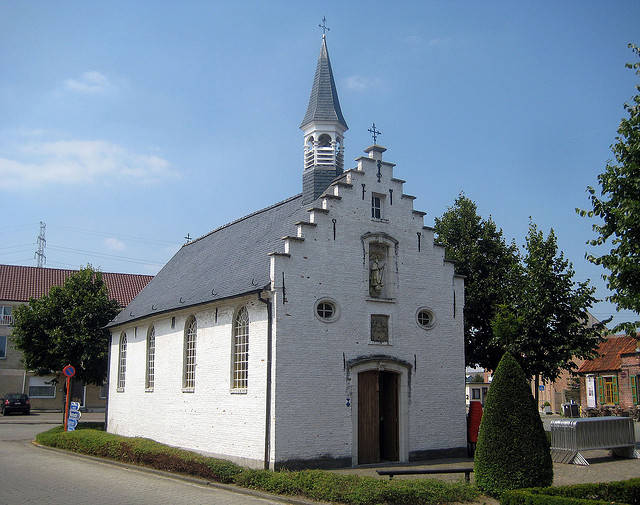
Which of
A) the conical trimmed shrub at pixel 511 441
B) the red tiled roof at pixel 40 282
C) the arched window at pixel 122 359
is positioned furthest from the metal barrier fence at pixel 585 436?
the red tiled roof at pixel 40 282

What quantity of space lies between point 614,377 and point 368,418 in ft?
108

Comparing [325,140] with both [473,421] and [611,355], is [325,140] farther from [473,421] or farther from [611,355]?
[611,355]

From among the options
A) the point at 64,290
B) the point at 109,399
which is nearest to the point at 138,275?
the point at 64,290

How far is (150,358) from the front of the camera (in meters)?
25.6

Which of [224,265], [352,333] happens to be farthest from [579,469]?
[224,265]

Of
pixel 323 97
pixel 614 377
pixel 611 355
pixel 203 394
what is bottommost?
pixel 203 394

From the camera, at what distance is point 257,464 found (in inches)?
684

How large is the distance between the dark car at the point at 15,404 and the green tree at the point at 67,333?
1492 centimetres

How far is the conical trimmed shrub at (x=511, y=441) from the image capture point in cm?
1265

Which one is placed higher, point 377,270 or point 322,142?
point 322,142

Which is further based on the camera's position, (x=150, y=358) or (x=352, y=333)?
(x=150, y=358)

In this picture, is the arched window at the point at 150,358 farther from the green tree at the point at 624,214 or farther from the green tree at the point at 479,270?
the green tree at the point at 624,214

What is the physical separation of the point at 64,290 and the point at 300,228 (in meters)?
19.1

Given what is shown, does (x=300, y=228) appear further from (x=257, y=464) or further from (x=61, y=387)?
(x=61, y=387)
